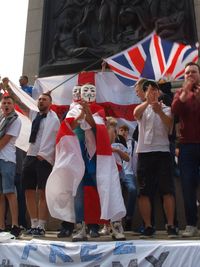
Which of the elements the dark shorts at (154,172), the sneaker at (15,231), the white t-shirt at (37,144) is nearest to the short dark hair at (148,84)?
the dark shorts at (154,172)

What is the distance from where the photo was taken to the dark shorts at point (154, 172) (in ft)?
17.9

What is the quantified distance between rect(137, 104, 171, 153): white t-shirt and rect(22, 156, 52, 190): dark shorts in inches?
49.7

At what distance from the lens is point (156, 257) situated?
14.1 ft

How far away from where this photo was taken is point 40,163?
20.0 ft

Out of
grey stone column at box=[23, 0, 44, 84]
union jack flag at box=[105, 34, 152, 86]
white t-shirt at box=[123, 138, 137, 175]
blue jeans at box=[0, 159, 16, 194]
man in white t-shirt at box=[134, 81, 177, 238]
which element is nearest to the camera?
man in white t-shirt at box=[134, 81, 177, 238]

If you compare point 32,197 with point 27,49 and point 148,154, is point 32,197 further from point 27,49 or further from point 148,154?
point 27,49

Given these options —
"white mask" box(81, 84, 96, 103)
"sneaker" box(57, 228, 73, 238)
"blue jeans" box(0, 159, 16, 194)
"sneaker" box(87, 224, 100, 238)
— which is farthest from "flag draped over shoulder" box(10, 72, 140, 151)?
"sneaker" box(87, 224, 100, 238)

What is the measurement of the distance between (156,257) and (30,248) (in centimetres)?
136

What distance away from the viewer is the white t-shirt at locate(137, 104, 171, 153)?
5520mm

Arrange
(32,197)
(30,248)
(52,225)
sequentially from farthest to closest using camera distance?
(52,225) < (32,197) < (30,248)

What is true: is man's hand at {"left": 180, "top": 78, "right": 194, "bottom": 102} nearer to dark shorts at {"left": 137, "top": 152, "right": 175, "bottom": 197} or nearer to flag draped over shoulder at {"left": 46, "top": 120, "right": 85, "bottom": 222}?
dark shorts at {"left": 137, "top": 152, "right": 175, "bottom": 197}

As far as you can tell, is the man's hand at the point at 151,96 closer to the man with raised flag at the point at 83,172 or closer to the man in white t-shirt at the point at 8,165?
the man with raised flag at the point at 83,172

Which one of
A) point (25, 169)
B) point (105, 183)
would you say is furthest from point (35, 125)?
point (105, 183)

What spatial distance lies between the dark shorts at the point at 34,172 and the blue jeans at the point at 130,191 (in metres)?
1.20
